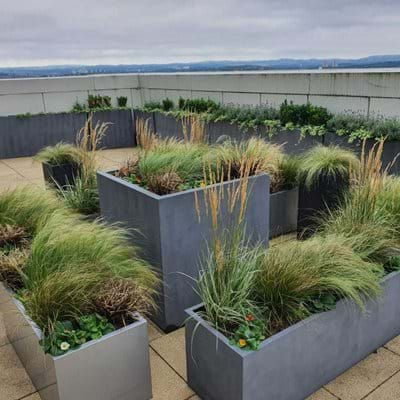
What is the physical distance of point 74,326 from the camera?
2000 mm

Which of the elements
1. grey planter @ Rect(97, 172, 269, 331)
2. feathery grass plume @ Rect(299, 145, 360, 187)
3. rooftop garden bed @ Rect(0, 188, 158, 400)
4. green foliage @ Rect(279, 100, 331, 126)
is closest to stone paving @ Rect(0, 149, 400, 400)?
rooftop garden bed @ Rect(0, 188, 158, 400)

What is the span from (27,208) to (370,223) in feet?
8.05

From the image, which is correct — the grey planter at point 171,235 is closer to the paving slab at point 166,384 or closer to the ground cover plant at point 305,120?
the paving slab at point 166,384

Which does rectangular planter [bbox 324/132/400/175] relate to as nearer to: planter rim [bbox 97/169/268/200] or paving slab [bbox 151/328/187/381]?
planter rim [bbox 97/169/268/200]

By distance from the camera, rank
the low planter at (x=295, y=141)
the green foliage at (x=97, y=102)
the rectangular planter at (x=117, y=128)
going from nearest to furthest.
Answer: the low planter at (x=295, y=141) < the rectangular planter at (x=117, y=128) < the green foliage at (x=97, y=102)

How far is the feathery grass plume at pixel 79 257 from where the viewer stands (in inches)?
85.5

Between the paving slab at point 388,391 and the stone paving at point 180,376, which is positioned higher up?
the paving slab at point 388,391

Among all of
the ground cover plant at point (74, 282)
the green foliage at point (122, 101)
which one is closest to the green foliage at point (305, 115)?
the ground cover plant at point (74, 282)

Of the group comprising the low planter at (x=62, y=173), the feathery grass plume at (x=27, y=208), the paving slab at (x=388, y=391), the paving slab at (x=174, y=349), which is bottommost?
the paving slab at (x=174, y=349)

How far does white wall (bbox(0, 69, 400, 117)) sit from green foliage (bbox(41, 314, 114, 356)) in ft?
16.5

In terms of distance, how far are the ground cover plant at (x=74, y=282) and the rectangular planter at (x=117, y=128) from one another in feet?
23.9

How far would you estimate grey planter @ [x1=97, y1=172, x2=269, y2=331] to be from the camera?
2705 mm

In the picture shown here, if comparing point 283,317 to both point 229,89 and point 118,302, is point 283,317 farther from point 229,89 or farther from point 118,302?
point 229,89

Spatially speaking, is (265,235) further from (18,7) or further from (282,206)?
(18,7)
